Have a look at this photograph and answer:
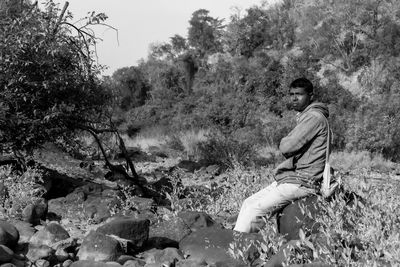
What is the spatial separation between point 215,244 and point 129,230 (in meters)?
0.74

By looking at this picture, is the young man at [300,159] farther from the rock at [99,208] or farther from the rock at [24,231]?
the rock at [99,208]

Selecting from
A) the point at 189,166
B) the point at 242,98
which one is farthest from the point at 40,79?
the point at 242,98

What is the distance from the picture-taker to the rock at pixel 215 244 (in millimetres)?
4164

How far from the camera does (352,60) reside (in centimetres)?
4112

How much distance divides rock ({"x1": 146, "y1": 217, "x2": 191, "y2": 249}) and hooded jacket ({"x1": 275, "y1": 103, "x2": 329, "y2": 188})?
104 centimetres

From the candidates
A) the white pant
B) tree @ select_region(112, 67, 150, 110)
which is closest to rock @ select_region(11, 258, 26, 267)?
the white pant

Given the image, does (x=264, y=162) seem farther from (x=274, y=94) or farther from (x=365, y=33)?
(x=365, y=33)

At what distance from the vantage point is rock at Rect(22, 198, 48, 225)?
5.72 metres

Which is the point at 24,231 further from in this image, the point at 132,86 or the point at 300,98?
the point at 132,86

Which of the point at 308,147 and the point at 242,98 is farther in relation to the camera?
the point at 242,98

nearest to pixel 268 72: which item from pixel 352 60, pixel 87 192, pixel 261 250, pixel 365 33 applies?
pixel 352 60

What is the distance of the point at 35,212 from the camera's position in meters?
5.89

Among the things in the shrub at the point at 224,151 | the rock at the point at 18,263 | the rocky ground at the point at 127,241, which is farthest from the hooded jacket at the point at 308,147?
the shrub at the point at 224,151

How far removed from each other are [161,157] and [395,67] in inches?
996
